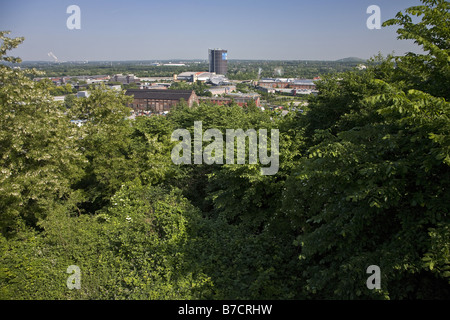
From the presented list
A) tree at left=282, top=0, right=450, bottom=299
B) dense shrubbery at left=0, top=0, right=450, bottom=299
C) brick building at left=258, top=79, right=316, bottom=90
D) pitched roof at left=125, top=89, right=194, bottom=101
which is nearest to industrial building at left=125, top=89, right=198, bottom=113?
pitched roof at left=125, top=89, right=194, bottom=101

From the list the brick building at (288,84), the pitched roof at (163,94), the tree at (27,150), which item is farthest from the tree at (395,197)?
the brick building at (288,84)

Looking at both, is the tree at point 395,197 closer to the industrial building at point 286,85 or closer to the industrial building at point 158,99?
the industrial building at point 158,99

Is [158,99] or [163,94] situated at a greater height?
[163,94]

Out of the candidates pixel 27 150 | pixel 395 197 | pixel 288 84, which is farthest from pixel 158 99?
pixel 395 197

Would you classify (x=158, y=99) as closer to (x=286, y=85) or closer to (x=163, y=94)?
(x=163, y=94)

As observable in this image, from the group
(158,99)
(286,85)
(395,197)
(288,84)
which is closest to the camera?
(395,197)
